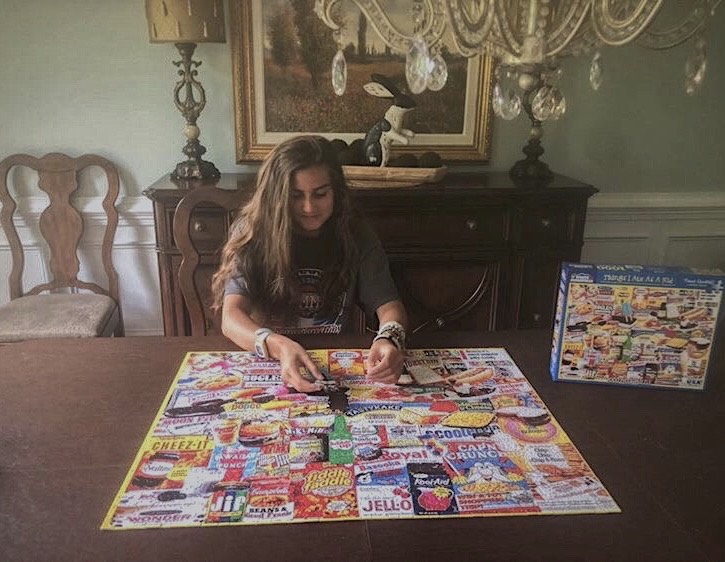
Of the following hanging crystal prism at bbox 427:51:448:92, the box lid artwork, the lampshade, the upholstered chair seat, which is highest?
the lampshade

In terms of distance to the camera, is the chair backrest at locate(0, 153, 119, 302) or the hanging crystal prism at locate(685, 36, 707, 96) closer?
the hanging crystal prism at locate(685, 36, 707, 96)

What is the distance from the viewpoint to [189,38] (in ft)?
7.09

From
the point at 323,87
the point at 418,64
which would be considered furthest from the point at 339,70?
the point at 323,87

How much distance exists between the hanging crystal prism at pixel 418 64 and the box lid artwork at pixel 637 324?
1.66 feet

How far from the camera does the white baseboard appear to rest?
105 inches

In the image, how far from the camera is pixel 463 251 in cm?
236

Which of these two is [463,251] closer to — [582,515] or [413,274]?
[413,274]

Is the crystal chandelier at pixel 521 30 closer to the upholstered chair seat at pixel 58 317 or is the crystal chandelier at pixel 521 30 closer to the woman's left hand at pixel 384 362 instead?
the woman's left hand at pixel 384 362

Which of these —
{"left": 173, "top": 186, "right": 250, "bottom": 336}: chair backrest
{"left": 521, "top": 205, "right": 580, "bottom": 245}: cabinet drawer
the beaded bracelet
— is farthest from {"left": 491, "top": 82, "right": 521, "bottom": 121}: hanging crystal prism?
{"left": 521, "top": 205, "right": 580, "bottom": 245}: cabinet drawer

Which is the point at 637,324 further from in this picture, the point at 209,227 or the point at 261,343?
Answer: the point at 209,227

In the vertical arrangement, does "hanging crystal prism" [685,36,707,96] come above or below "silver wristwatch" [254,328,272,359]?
above

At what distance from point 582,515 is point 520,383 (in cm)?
40

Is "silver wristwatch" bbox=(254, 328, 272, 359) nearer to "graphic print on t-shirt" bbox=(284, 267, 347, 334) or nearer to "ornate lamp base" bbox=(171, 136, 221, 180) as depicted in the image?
"graphic print on t-shirt" bbox=(284, 267, 347, 334)

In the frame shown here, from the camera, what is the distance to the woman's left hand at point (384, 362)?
1.26 meters
